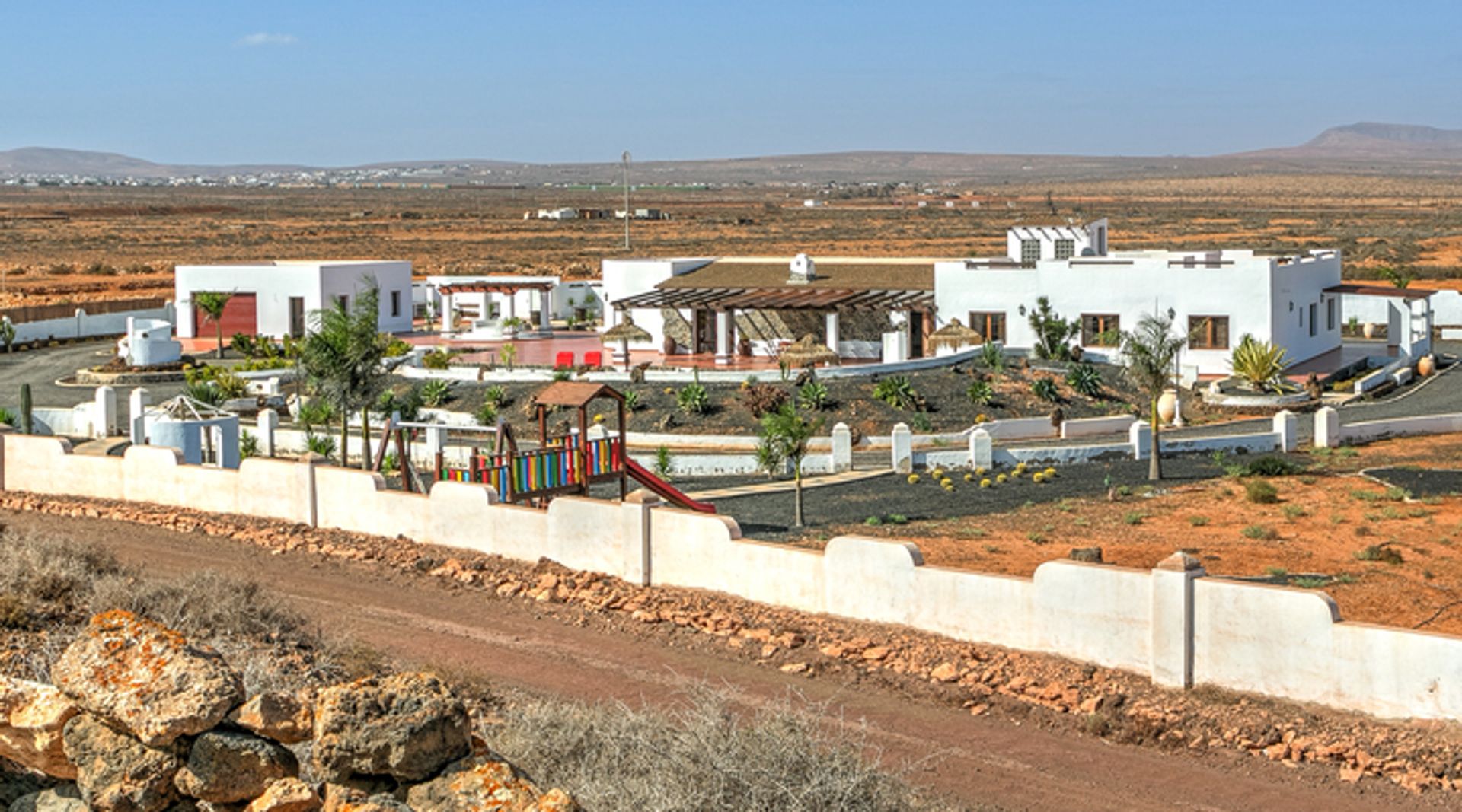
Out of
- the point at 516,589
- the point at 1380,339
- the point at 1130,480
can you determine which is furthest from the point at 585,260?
the point at 516,589

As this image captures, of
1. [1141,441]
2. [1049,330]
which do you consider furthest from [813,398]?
[1049,330]

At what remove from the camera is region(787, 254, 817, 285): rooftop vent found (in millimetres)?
47656

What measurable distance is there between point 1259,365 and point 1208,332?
336cm

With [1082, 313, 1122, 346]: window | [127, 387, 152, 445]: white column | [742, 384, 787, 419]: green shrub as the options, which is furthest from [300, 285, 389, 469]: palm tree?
[1082, 313, 1122, 346]: window

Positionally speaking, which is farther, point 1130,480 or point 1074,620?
point 1130,480

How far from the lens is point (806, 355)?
3972 centimetres

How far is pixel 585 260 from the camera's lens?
95.1 m

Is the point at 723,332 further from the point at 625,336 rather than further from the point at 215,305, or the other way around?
the point at 215,305

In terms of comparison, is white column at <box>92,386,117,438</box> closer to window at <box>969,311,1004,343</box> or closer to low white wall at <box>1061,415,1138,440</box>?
low white wall at <box>1061,415,1138,440</box>

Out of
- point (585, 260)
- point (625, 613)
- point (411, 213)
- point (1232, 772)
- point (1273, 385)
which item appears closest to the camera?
point (1232, 772)

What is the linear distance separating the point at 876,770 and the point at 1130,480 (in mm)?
21370

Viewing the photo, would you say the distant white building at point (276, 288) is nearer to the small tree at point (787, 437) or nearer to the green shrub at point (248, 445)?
the green shrub at point (248, 445)

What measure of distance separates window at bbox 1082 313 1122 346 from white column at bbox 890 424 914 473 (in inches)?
547

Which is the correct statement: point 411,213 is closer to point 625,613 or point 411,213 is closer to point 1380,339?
point 1380,339
